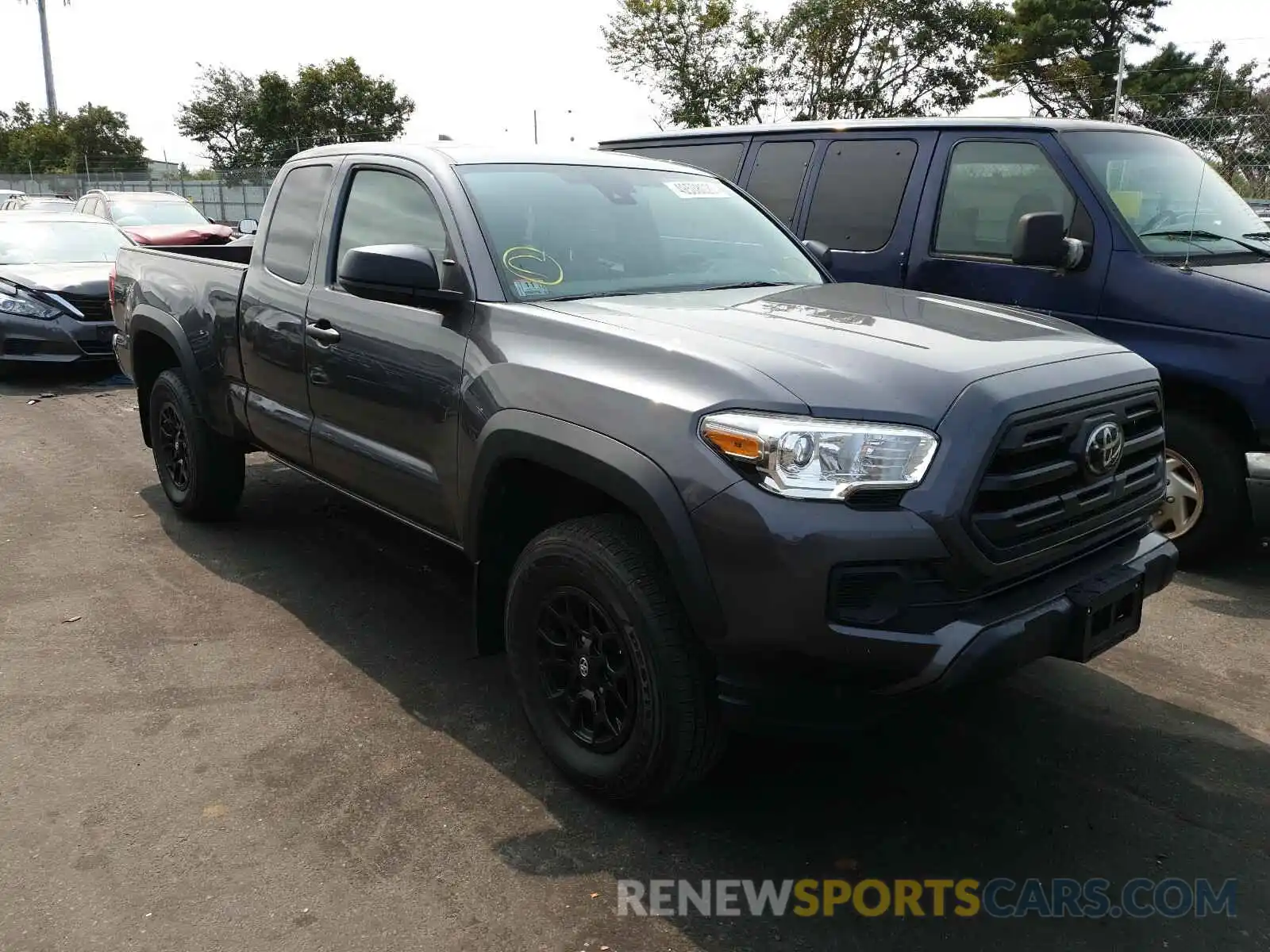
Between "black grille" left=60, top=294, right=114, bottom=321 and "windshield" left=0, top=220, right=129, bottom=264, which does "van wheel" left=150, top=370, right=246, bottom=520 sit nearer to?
"black grille" left=60, top=294, right=114, bottom=321

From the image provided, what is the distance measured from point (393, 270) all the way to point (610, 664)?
4.55 feet

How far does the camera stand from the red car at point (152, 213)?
15.2m

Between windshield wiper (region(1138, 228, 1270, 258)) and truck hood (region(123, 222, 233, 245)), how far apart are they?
36.8 feet

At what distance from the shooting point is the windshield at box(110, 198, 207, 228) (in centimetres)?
1620

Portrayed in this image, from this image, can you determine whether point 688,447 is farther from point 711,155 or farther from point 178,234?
point 178,234

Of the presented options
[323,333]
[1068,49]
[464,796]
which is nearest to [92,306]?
[323,333]

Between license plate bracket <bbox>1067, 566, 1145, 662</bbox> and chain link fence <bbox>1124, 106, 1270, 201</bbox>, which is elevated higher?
chain link fence <bbox>1124, 106, 1270, 201</bbox>

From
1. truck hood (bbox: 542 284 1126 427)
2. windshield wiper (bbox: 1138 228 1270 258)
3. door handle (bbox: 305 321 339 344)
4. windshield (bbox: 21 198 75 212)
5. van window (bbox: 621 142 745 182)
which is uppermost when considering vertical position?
van window (bbox: 621 142 745 182)

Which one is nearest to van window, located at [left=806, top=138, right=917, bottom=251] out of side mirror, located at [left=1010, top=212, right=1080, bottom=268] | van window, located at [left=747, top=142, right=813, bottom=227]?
van window, located at [left=747, top=142, right=813, bottom=227]

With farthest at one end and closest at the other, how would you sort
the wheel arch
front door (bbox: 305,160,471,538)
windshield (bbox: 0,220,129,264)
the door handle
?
windshield (bbox: 0,220,129,264), the wheel arch, the door handle, front door (bbox: 305,160,471,538)

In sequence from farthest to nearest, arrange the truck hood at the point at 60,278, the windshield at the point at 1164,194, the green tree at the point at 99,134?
the green tree at the point at 99,134, the truck hood at the point at 60,278, the windshield at the point at 1164,194

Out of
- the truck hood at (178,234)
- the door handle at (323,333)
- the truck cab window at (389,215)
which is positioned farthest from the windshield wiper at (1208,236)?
the truck hood at (178,234)

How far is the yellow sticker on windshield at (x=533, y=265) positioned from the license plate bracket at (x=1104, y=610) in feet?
6.13

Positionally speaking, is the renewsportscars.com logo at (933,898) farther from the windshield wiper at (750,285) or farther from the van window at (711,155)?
the van window at (711,155)
